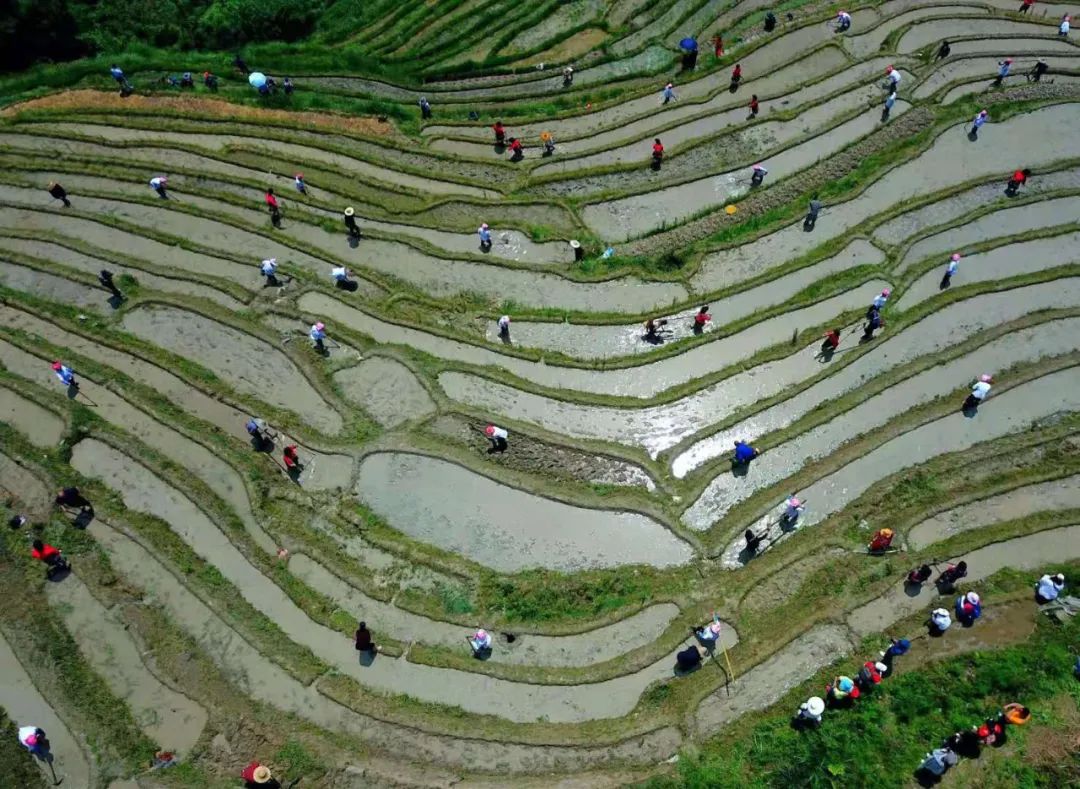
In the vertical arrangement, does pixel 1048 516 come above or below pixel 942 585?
above

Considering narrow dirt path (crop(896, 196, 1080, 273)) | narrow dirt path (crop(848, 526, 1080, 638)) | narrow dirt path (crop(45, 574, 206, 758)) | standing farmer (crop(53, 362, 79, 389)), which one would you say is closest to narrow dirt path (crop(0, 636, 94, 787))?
narrow dirt path (crop(45, 574, 206, 758))

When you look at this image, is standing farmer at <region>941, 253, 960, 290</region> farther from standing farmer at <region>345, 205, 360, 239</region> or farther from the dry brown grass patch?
the dry brown grass patch

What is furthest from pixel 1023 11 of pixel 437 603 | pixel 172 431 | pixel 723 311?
pixel 172 431

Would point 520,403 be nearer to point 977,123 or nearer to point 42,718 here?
point 42,718

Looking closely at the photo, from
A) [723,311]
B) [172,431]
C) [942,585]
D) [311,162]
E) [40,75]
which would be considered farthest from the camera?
[40,75]

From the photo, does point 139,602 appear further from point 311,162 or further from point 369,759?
point 311,162

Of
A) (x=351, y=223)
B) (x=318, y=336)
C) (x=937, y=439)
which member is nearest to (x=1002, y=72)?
(x=937, y=439)
